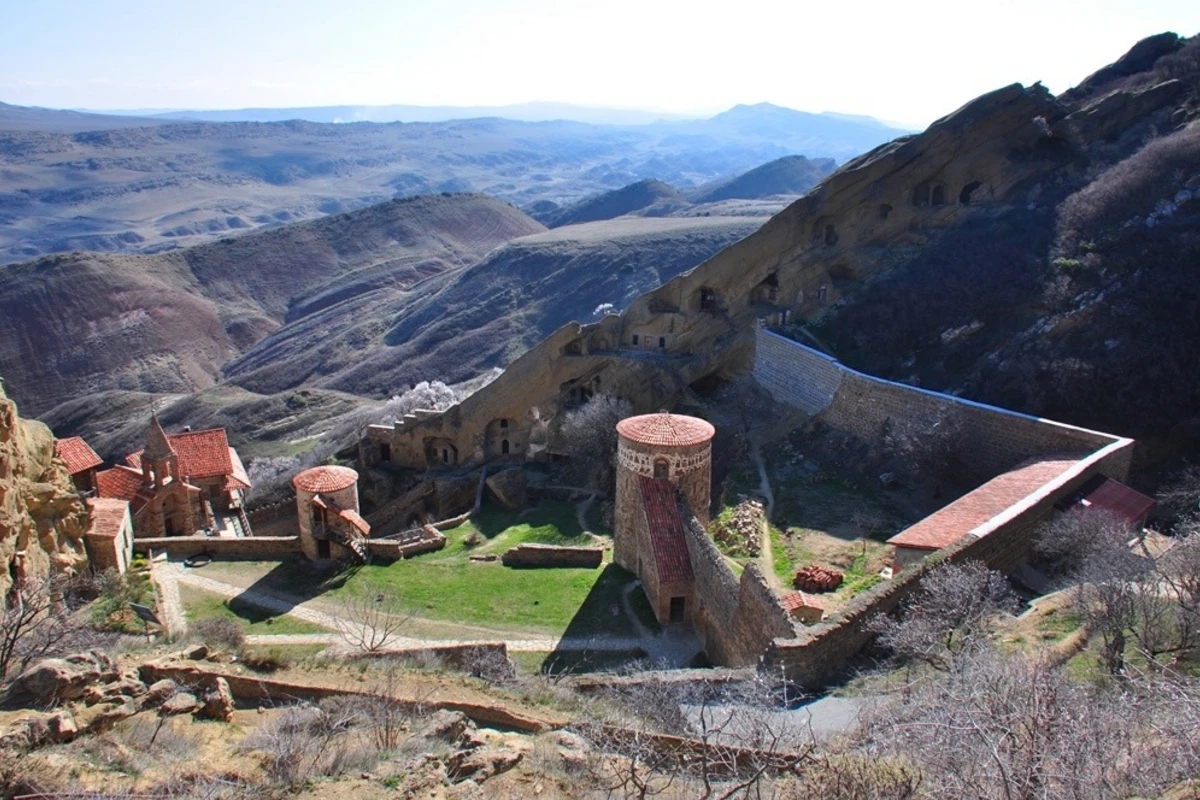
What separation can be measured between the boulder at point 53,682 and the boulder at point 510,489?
66.1 ft

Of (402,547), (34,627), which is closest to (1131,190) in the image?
(402,547)

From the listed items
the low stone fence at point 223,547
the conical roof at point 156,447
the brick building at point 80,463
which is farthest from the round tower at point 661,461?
the brick building at point 80,463

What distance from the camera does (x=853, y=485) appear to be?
24.2 metres

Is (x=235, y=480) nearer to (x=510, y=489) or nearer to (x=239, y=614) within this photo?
(x=510, y=489)

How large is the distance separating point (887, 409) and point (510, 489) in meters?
13.5

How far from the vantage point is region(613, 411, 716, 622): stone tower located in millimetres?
19281

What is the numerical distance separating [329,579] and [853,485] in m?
15.2

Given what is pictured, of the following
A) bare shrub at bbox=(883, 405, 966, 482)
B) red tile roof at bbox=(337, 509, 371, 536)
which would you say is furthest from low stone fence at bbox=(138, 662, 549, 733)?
bare shrub at bbox=(883, 405, 966, 482)

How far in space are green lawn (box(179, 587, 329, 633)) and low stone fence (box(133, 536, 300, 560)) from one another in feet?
7.48

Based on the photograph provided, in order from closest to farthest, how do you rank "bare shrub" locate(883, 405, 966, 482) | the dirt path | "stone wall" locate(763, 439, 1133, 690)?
1. "stone wall" locate(763, 439, 1133, 690)
2. the dirt path
3. "bare shrub" locate(883, 405, 966, 482)

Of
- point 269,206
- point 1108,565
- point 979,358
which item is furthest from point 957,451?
point 269,206

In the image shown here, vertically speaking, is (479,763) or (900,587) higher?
(479,763)

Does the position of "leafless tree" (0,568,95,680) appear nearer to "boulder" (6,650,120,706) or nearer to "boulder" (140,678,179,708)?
"boulder" (6,650,120,706)

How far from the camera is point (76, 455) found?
88.1ft
